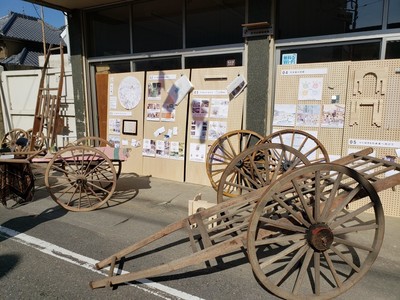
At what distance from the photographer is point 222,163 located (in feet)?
16.8

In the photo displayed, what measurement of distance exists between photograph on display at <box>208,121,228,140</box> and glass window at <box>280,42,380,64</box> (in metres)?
1.53

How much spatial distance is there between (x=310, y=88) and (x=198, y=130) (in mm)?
1990

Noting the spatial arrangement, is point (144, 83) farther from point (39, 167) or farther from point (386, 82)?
point (386, 82)

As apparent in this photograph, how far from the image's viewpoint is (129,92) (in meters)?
6.23

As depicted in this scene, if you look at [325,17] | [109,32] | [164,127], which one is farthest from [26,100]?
[325,17]

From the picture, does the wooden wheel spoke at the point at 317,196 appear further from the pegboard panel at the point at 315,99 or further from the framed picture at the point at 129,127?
the framed picture at the point at 129,127

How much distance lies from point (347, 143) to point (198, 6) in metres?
3.65

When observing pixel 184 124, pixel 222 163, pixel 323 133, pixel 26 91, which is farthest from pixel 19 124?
pixel 323 133

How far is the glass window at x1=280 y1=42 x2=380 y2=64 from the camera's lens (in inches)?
175

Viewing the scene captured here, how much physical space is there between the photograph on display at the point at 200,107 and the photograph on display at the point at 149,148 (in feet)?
3.51

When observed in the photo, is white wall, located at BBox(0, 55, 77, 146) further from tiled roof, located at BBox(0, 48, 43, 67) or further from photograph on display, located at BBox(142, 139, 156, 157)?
tiled roof, located at BBox(0, 48, 43, 67)

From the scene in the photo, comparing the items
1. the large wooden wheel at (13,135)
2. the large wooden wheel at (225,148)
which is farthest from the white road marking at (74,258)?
the large wooden wheel at (13,135)

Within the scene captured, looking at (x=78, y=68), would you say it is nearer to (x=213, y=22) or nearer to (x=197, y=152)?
(x=213, y=22)

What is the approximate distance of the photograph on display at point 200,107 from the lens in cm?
545
